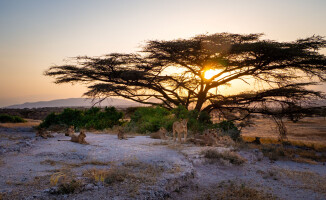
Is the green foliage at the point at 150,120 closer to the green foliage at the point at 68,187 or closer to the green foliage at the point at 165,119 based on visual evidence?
the green foliage at the point at 165,119

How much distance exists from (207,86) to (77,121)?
826 cm

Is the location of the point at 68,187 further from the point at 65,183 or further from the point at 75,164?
the point at 75,164

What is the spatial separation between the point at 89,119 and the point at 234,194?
41.0ft

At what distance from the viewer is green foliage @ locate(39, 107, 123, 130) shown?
51.9 ft

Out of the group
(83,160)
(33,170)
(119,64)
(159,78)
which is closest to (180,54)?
(159,78)

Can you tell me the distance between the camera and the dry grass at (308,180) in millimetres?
6825

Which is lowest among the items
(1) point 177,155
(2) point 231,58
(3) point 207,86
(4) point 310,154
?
(4) point 310,154

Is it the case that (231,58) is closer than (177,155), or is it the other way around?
(177,155)

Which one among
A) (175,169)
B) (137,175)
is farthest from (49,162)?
(175,169)

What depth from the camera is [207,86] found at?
18.2 metres

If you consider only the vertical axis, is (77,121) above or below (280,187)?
above

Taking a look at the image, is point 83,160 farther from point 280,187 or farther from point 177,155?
point 280,187

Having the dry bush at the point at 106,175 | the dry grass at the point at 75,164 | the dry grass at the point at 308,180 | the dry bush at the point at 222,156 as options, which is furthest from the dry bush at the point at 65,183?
the dry grass at the point at 308,180

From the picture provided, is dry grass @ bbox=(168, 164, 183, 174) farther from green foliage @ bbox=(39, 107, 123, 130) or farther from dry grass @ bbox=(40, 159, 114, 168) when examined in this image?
green foliage @ bbox=(39, 107, 123, 130)
